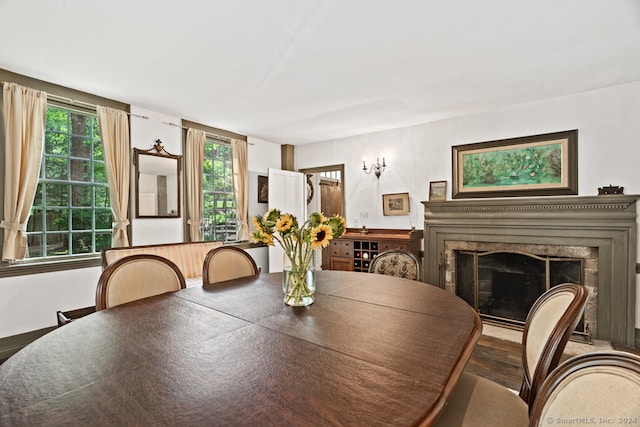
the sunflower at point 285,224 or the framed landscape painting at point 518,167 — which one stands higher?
the framed landscape painting at point 518,167

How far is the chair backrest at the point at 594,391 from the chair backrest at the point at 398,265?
5.29 feet

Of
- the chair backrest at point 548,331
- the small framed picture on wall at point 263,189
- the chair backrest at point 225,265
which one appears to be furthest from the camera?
the small framed picture on wall at point 263,189

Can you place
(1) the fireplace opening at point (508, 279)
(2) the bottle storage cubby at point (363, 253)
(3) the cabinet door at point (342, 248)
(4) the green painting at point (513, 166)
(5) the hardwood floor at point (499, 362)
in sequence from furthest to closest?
(3) the cabinet door at point (342, 248)
(2) the bottle storage cubby at point (363, 253)
(4) the green painting at point (513, 166)
(1) the fireplace opening at point (508, 279)
(5) the hardwood floor at point (499, 362)

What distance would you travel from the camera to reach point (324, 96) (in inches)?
133

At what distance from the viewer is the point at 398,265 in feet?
8.18

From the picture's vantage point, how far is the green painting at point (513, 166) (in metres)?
3.48

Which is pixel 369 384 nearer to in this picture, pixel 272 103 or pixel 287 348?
pixel 287 348

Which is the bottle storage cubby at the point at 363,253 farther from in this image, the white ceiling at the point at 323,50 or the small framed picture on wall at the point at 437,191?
the white ceiling at the point at 323,50

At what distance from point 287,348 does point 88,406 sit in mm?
551

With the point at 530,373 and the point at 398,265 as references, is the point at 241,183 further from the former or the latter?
the point at 530,373

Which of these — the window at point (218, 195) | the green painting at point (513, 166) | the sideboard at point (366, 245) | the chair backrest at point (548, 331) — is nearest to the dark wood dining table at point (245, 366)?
the chair backrest at point (548, 331)

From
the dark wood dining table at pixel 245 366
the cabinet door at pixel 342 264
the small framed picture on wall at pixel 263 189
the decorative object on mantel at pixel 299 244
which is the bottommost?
the cabinet door at pixel 342 264

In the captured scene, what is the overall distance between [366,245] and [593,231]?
8.34 ft

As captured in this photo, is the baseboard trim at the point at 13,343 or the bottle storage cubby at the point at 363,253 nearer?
the baseboard trim at the point at 13,343
